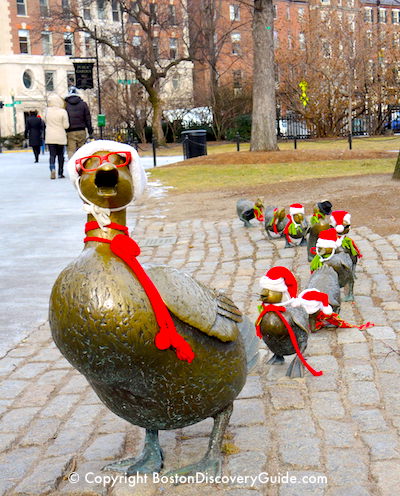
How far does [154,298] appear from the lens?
261 cm

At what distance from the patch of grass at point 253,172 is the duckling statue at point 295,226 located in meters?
6.11

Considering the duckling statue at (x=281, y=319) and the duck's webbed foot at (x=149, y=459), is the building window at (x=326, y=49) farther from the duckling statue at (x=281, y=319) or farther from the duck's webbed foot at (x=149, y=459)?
the duck's webbed foot at (x=149, y=459)

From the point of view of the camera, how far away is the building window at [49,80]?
188 ft

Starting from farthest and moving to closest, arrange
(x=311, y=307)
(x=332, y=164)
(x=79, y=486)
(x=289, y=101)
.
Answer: (x=289, y=101)
(x=332, y=164)
(x=311, y=307)
(x=79, y=486)

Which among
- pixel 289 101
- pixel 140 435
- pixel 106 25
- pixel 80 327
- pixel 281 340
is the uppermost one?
pixel 106 25

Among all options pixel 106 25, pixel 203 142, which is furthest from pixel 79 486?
pixel 106 25

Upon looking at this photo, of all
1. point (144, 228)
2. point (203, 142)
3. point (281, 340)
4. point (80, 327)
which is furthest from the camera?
point (203, 142)

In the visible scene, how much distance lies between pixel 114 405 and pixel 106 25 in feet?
174

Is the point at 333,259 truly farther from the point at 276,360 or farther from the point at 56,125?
the point at 56,125

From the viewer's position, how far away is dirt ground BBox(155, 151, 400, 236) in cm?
978

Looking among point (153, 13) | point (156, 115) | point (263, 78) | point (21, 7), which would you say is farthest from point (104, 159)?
point (21, 7)

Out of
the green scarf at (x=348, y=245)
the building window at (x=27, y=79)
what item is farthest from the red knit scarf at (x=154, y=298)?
the building window at (x=27, y=79)

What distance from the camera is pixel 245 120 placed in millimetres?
35500

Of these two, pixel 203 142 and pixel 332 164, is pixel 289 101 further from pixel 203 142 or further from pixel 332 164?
pixel 332 164
